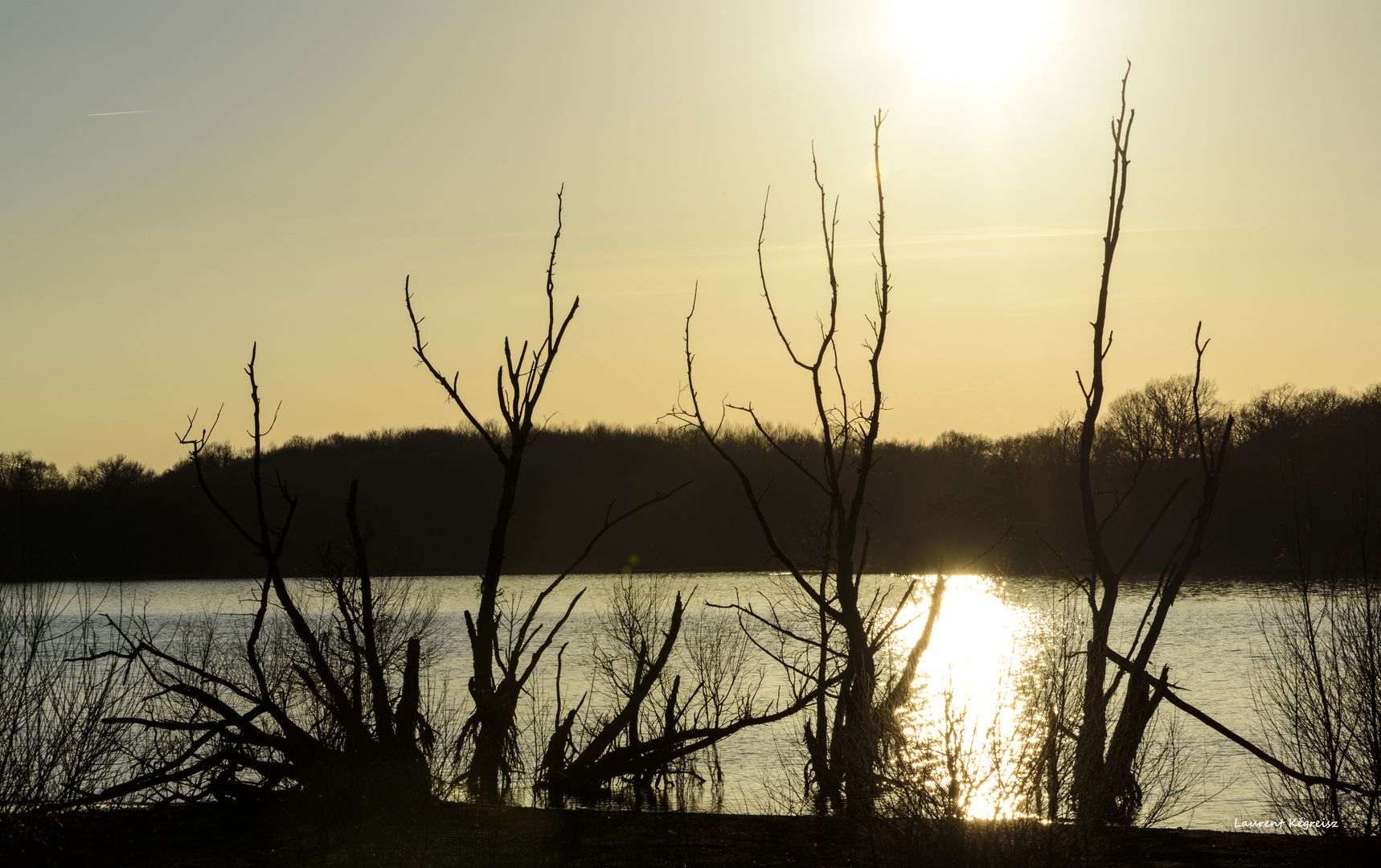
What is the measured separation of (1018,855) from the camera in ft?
25.6

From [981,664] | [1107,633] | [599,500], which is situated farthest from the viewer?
[599,500]

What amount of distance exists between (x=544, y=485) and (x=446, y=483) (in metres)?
11.8

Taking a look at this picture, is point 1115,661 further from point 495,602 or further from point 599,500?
point 599,500

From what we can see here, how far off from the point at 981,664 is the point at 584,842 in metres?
5.07

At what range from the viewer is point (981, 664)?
12.7m

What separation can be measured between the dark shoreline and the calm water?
61cm

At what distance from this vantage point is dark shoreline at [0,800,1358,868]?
8211 millimetres

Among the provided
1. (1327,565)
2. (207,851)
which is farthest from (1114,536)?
(207,851)
